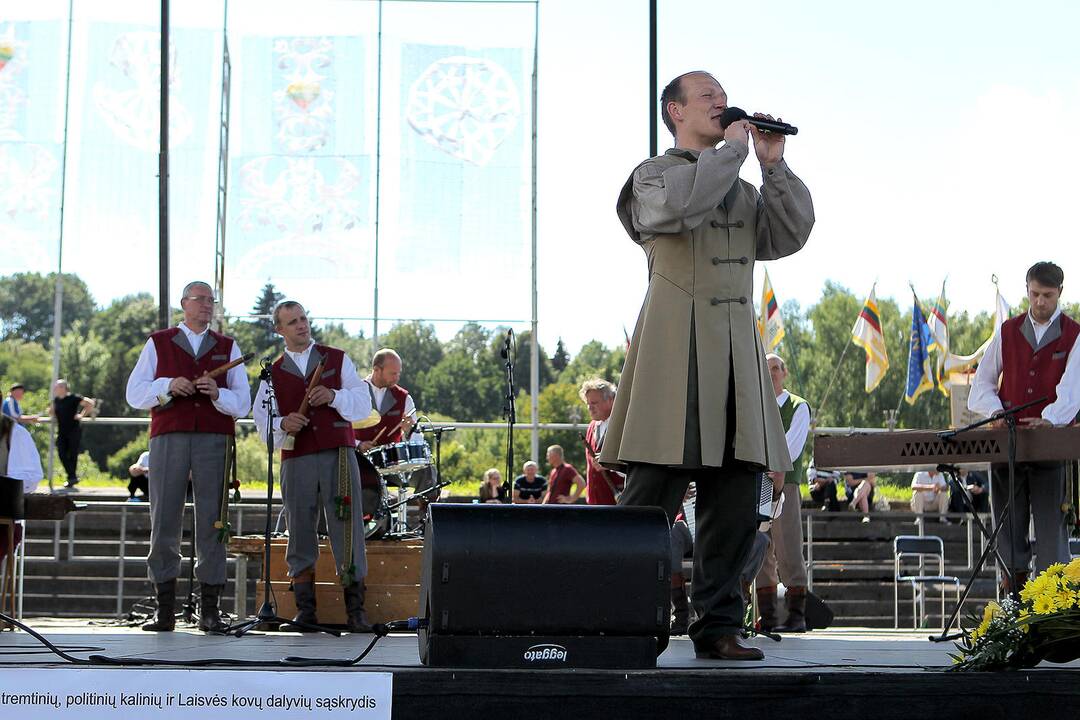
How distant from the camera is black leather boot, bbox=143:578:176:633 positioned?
632cm

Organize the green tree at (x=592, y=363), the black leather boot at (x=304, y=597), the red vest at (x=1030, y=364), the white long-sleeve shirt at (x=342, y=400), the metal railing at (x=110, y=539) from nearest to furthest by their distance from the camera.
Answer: the red vest at (x=1030, y=364)
the white long-sleeve shirt at (x=342, y=400)
the black leather boot at (x=304, y=597)
the metal railing at (x=110, y=539)
the green tree at (x=592, y=363)

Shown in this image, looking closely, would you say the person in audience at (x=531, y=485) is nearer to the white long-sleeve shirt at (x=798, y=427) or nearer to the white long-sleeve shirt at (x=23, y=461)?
the white long-sleeve shirt at (x=798, y=427)

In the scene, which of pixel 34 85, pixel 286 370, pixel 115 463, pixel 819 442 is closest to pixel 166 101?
pixel 34 85

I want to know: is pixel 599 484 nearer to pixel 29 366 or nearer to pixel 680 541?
pixel 680 541

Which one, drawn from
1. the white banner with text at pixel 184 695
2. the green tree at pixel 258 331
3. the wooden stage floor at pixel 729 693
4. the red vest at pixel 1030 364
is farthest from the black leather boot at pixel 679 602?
the green tree at pixel 258 331

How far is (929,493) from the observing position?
1747 centimetres

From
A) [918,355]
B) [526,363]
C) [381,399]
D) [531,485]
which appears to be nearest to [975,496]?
[918,355]

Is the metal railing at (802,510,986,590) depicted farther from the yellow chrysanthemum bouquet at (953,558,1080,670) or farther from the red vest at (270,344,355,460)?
the yellow chrysanthemum bouquet at (953,558,1080,670)

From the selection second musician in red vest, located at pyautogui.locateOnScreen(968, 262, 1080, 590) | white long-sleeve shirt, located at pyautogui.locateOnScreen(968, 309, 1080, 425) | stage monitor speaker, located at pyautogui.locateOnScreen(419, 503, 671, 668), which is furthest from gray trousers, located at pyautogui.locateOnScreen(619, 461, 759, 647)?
white long-sleeve shirt, located at pyautogui.locateOnScreen(968, 309, 1080, 425)

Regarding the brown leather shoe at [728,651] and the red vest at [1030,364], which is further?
the red vest at [1030,364]

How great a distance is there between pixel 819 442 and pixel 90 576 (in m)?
10.1

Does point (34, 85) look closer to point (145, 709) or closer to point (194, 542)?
point (194, 542)

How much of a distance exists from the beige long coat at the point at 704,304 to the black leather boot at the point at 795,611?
380 centimetres

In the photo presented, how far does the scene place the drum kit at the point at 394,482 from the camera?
843cm
